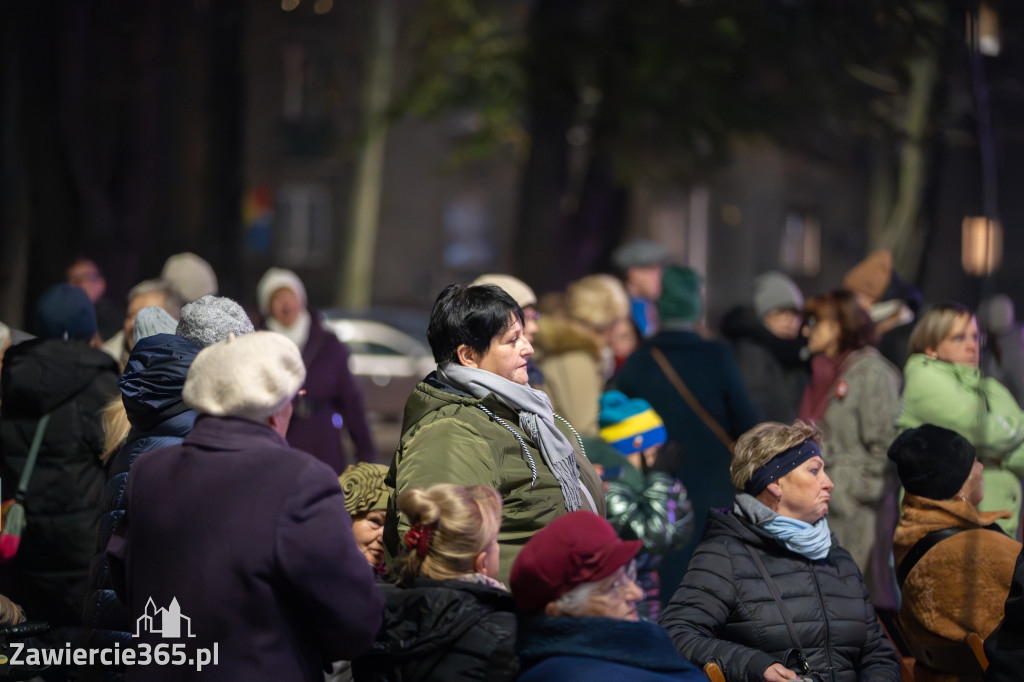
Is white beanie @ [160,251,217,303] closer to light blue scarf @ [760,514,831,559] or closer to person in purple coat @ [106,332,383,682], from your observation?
person in purple coat @ [106,332,383,682]

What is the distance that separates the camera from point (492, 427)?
3768 mm

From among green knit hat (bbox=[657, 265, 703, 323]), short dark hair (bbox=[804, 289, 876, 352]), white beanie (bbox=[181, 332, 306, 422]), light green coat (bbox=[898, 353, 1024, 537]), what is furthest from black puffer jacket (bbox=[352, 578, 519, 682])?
short dark hair (bbox=[804, 289, 876, 352])

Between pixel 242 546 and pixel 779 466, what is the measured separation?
6.41 feet

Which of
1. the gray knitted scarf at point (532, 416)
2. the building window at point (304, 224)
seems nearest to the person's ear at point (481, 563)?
the gray knitted scarf at point (532, 416)

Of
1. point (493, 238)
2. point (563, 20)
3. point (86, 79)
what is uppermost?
point (563, 20)

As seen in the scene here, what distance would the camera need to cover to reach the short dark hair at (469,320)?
388 centimetres

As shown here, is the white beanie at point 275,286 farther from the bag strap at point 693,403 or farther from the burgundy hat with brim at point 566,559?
the burgundy hat with brim at point 566,559

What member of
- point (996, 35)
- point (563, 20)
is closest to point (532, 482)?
point (996, 35)

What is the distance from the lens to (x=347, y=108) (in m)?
23.1

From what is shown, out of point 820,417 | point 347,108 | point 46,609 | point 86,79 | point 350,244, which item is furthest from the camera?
point 350,244

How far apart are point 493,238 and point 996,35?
2269 cm

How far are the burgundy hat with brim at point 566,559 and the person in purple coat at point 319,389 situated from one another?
145 inches

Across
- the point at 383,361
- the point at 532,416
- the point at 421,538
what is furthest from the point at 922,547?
the point at 383,361

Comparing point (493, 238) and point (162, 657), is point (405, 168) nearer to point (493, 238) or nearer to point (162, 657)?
point (493, 238)
